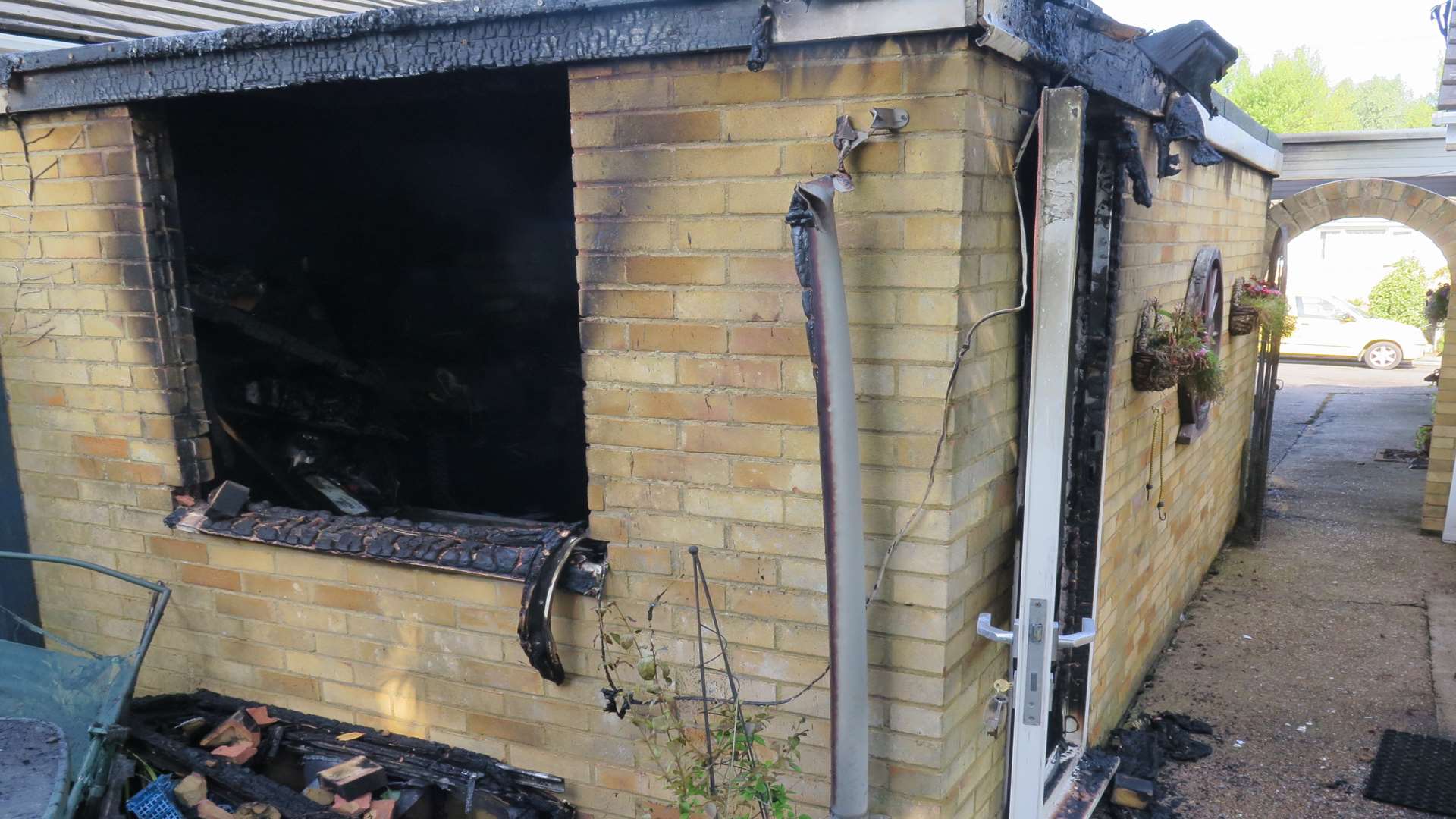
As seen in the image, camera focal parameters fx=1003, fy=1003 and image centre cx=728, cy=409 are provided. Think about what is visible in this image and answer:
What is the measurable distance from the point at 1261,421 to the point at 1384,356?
14099 millimetres

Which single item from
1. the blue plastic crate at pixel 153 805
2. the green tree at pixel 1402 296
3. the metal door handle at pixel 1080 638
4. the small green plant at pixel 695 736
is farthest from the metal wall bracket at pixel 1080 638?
the green tree at pixel 1402 296

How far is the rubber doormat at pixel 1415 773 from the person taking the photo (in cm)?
400

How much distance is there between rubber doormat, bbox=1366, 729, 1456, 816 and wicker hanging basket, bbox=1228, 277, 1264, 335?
97.6 inches

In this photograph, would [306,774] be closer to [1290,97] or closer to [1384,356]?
[1384,356]

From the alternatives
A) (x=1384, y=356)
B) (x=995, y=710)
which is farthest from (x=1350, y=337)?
(x=995, y=710)

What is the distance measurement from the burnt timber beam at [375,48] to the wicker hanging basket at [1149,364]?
234 centimetres

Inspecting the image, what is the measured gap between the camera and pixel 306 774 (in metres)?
3.25

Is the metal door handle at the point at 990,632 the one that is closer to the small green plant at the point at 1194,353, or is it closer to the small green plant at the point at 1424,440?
the small green plant at the point at 1194,353

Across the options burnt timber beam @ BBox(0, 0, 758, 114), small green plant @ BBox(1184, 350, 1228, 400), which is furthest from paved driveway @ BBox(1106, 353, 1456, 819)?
burnt timber beam @ BBox(0, 0, 758, 114)

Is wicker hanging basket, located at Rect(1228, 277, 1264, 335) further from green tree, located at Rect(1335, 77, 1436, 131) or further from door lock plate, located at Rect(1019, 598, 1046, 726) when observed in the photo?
green tree, located at Rect(1335, 77, 1436, 131)

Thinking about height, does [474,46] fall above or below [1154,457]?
above

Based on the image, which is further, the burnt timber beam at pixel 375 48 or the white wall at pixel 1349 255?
the white wall at pixel 1349 255

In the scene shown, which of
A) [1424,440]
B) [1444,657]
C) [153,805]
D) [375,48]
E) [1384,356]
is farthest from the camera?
[1384,356]

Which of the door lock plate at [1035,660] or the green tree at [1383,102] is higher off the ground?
the green tree at [1383,102]
